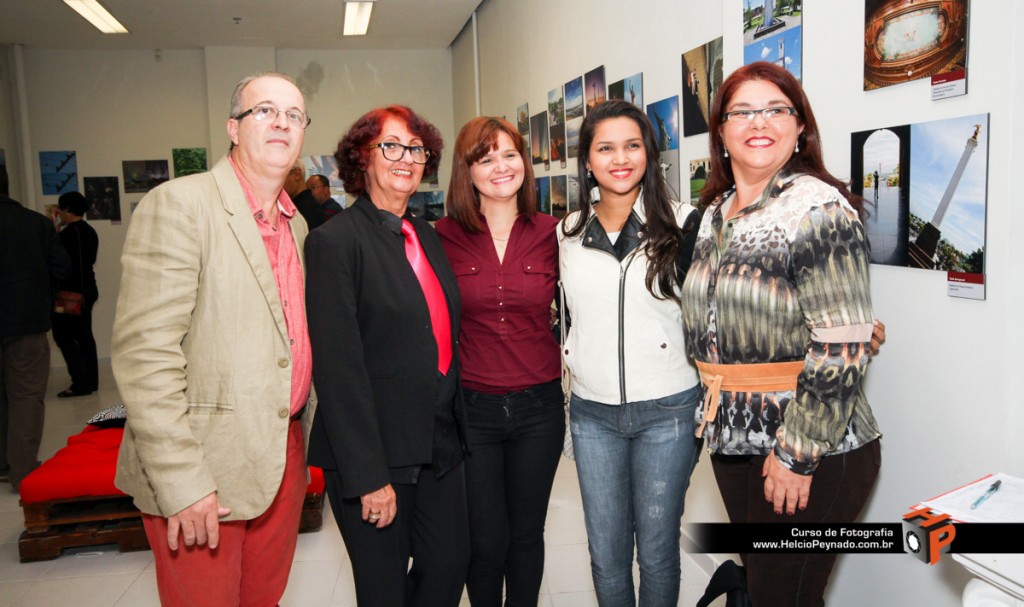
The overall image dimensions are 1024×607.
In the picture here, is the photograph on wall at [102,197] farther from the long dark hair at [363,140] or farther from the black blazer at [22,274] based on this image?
the long dark hair at [363,140]

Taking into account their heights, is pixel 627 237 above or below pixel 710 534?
above

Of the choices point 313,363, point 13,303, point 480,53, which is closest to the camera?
point 313,363

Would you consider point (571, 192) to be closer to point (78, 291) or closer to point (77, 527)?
point (77, 527)

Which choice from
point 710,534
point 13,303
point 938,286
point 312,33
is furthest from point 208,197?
point 312,33

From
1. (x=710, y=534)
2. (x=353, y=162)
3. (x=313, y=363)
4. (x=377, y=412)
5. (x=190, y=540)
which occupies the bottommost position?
(x=710, y=534)

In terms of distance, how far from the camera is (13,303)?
445 centimetres

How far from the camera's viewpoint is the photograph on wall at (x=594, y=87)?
436 cm

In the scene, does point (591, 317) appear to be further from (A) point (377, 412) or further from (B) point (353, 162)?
(B) point (353, 162)

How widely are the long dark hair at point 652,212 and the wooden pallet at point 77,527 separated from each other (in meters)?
2.92

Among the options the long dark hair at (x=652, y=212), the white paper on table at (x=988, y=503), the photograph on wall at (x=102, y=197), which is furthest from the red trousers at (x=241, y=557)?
the photograph on wall at (x=102, y=197)

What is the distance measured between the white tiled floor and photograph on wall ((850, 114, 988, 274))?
167cm

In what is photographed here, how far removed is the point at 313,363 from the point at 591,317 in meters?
0.79

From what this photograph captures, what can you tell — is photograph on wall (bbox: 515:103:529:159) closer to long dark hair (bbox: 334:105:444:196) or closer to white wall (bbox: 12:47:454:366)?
white wall (bbox: 12:47:454:366)

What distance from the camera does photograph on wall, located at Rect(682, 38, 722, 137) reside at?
301 cm
